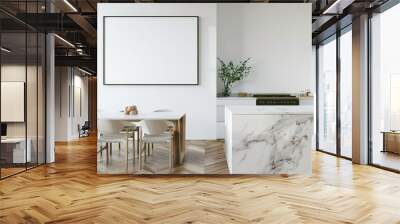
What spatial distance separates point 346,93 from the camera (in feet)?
26.8

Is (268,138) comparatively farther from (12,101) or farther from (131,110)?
(12,101)

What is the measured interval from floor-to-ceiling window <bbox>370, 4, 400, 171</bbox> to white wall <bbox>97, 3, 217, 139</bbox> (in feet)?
9.87

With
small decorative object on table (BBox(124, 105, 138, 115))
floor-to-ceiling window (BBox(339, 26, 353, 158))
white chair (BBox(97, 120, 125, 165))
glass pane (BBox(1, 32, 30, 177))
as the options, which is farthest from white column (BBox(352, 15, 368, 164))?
glass pane (BBox(1, 32, 30, 177))

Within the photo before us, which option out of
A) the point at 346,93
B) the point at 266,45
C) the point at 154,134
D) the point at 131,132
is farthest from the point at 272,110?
the point at 346,93

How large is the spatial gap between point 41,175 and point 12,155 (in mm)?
594

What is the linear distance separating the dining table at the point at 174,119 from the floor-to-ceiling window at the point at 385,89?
139 inches

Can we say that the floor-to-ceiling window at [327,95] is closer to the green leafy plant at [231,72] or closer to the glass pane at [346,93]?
the glass pane at [346,93]

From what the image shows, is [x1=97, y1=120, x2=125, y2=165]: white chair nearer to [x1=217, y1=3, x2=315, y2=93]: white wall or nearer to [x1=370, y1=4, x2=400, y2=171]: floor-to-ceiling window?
[x1=217, y1=3, x2=315, y2=93]: white wall

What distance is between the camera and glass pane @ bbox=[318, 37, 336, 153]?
893 centimetres

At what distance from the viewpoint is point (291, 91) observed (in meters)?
7.71

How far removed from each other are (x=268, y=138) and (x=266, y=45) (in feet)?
9.85

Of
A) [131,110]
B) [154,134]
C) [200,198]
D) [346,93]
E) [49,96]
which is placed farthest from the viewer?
[346,93]

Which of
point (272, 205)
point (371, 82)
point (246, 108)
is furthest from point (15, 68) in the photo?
point (371, 82)

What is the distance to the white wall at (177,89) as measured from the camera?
6128 millimetres
